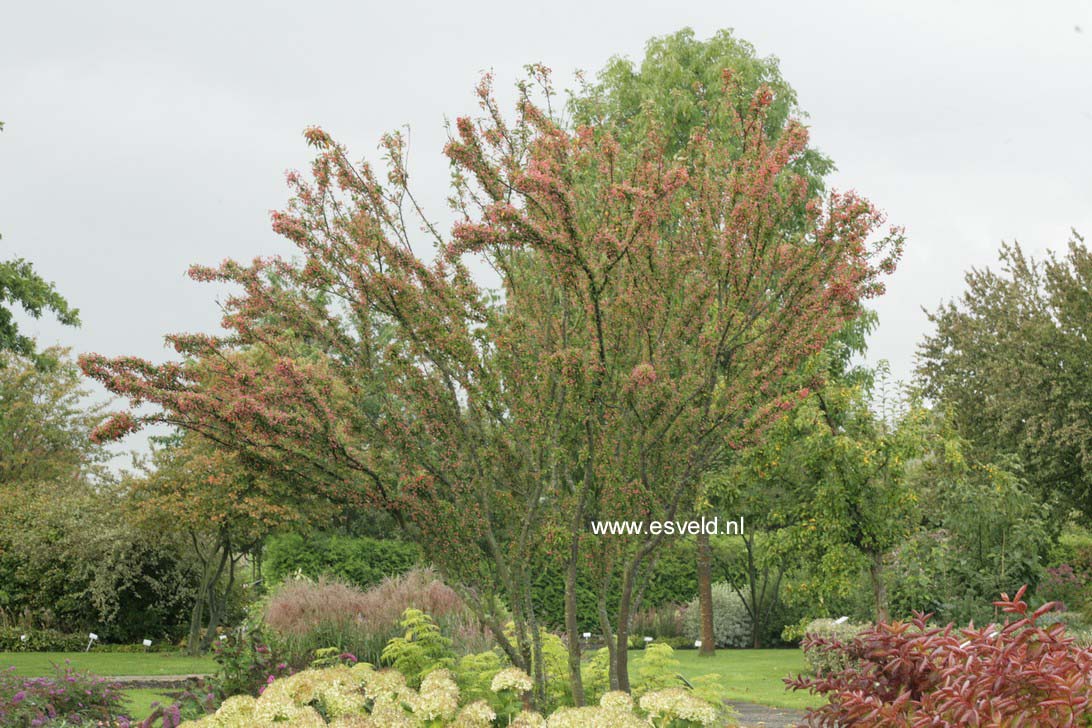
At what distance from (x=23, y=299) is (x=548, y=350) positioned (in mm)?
12884

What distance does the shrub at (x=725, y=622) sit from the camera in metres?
20.1

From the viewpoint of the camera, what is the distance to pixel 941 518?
15.6m

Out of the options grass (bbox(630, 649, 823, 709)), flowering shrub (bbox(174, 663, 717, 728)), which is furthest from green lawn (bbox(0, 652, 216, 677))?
flowering shrub (bbox(174, 663, 717, 728))

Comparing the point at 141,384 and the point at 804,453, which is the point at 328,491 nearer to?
the point at 141,384

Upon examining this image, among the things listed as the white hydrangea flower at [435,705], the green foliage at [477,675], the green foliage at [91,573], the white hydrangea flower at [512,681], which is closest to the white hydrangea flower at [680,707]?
the white hydrangea flower at [435,705]

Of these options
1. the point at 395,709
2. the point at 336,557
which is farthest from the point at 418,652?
the point at 336,557

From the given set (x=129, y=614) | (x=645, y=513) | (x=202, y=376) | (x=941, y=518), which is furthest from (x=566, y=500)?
(x=129, y=614)

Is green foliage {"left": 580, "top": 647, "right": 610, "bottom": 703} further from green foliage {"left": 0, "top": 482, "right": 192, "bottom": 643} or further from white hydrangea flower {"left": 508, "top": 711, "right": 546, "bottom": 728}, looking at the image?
green foliage {"left": 0, "top": 482, "right": 192, "bottom": 643}

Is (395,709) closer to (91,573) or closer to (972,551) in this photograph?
(972,551)

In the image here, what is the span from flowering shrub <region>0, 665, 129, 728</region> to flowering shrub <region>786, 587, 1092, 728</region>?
5.06 meters

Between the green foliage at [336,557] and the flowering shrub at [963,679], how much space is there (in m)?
17.5

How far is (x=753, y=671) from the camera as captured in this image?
14.6 metres

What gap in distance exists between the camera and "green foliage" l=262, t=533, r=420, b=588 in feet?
65.5

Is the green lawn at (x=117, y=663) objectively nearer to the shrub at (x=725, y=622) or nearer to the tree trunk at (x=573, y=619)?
the shrub at (x=725, y=622)
